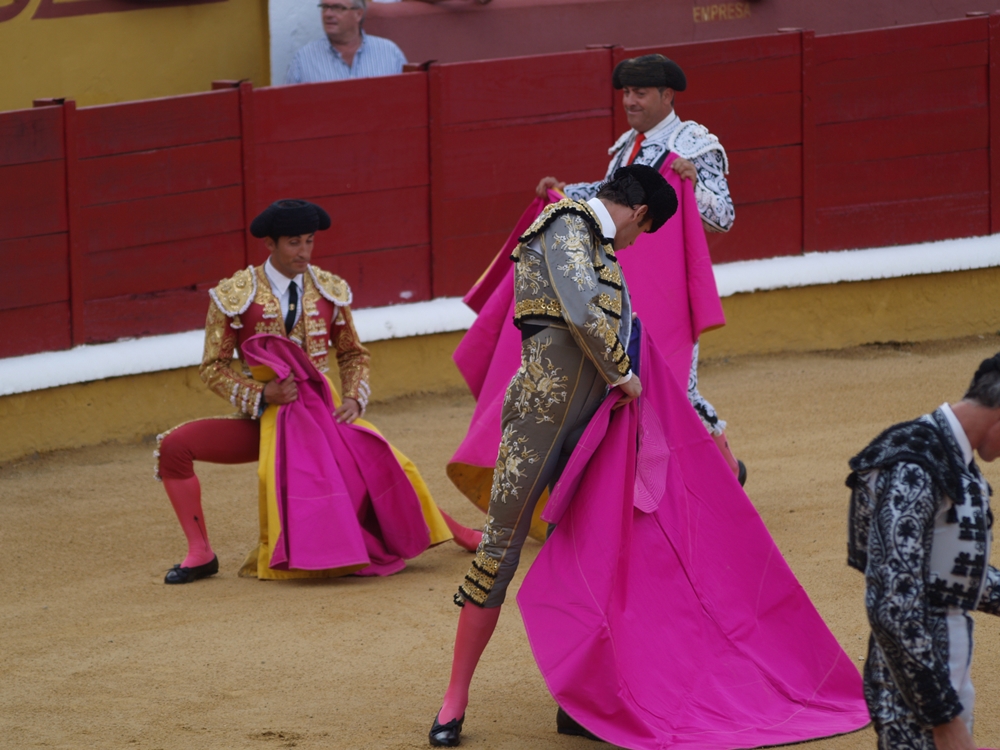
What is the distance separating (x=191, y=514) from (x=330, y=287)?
82 centimetres

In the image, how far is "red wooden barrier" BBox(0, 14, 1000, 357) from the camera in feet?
21.0

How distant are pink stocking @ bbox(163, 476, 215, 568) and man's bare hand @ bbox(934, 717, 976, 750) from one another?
2.76 metres

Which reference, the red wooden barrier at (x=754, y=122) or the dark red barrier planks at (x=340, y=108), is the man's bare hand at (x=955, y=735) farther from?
the red wooden barrier at (x=754, y=122)

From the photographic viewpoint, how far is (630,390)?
348 centimetres

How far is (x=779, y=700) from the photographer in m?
3.60

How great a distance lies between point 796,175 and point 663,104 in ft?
10.9

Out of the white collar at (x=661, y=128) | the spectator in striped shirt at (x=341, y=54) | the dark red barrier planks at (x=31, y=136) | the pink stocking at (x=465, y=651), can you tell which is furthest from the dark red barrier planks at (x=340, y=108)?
the pink stocking at (x=465, y=651)

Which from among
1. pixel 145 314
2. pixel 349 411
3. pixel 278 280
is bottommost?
pixel 349 411

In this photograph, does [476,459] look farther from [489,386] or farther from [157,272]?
[157,272]

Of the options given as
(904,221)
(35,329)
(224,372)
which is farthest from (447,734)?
(904,221)

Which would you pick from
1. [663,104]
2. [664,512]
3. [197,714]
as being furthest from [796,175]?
[197,714]

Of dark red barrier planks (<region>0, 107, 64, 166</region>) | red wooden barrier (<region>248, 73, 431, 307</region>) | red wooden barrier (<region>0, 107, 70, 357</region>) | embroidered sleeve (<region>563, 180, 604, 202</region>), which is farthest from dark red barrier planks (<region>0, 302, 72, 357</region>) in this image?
embroidered sleeve (<region>563, 180, 604, 202</region>)

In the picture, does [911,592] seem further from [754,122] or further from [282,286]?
[754,122]

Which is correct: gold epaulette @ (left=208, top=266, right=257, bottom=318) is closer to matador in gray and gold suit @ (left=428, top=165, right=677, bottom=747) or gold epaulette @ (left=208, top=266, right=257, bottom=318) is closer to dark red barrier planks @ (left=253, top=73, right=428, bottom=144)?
matador in gray and gold suit @ (left=428, top=165, right=677, bottom=747)
